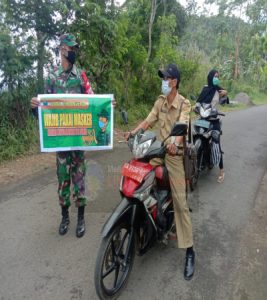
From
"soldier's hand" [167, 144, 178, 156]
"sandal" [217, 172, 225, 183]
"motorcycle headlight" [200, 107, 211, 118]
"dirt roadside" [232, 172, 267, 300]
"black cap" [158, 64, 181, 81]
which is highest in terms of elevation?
"black cap" [158, 64, 181, 81]

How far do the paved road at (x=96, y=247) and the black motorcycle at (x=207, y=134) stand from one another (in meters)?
0.43

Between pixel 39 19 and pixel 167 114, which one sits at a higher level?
pixel 39 19

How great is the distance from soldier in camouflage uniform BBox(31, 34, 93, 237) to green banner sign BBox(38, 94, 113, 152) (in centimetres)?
16

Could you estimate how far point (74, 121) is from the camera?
304 cm

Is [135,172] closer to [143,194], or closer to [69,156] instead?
[143,194]

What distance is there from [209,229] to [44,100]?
2.34 metres

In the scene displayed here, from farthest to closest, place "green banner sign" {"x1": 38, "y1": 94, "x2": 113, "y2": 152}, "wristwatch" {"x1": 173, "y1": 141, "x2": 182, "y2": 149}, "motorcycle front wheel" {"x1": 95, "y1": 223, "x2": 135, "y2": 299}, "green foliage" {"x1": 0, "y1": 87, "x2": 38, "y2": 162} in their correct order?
"green foliage" {"x1": 0, "y1": 87, "x2": 38, "y2": 162}
"green banner sign" {"x1": 38, "y1": 94, "x2": 113, "y2": 152}
"wristwatch" {"x1": 173, "y1": 141, "x2": 182, "y2": 149}
"motorcycle front wheel" {"x1": 95, "y1": 223, "x2": 135, "y2": 299}

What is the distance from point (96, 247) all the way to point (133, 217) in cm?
86

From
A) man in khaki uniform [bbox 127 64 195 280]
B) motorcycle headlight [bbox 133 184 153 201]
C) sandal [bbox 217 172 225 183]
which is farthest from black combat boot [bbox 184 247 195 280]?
sandal [bbox 217 172 225 183]

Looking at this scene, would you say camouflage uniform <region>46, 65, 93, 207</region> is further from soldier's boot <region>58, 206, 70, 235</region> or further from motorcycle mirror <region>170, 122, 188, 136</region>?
motorcycle mirror <region>170, 122, 188, 136</region>

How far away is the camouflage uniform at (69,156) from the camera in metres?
3.10

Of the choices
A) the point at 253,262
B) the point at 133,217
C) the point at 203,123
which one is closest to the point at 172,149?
the point at 133,217

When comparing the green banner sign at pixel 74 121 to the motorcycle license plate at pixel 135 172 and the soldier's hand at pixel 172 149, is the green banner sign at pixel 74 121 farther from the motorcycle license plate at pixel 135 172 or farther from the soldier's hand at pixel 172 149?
the soldier's hand at pixel 172 149

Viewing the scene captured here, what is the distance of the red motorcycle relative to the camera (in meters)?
2.40
